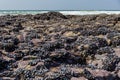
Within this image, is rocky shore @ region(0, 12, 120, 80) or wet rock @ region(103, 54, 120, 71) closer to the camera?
rocky shore @ region(0, 12, 120, 80)

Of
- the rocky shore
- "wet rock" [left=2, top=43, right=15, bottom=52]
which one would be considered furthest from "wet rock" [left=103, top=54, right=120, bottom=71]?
"wet rock" [left=2, top=43, right=15, bottom=52]

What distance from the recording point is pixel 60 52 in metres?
9.70

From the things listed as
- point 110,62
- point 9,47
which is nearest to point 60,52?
point 110,62

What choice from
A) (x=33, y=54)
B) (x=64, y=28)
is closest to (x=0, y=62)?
(x=33, y=54)

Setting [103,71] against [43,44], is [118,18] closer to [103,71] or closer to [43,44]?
[43,44]

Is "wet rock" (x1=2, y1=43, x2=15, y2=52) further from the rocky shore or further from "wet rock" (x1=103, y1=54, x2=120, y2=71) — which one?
"wet rock" (x1=103, y1=54, x2=120, y2=71)

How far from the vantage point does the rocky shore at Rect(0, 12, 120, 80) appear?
8570 mm

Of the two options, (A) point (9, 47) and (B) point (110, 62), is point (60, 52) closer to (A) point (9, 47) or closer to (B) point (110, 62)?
(B) point (110, 62)

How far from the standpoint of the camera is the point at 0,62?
9047mm

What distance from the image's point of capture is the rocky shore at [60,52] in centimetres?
857

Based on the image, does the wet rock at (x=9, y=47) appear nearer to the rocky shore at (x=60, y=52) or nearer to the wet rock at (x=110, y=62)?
the rocky shore at (x=60, y=52)

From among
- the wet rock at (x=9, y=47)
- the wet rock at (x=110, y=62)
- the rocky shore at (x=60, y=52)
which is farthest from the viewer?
the wet rock at (x=9, y=47)

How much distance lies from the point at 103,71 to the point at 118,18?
20.7 ft

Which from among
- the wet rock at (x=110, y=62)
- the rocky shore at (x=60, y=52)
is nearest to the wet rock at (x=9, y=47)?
the rocky shore at (x=60, y=52)
